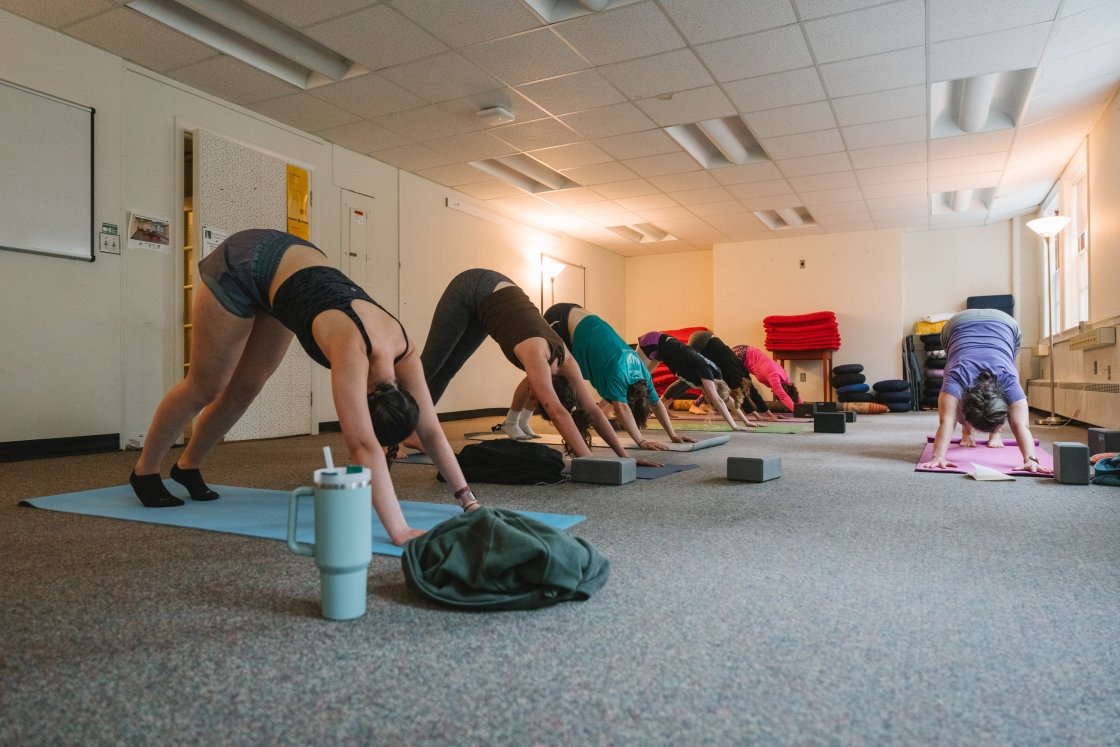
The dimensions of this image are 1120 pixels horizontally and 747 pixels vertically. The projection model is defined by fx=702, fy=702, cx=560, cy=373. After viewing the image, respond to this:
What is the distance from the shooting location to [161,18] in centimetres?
374

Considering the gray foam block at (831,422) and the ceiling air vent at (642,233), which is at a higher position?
the ceiling air vent at (642,233)

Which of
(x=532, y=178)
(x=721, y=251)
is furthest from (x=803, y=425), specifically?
(x=721, y=251)

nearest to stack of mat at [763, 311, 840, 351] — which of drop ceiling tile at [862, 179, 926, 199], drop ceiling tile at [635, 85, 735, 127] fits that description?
drop ceiling tile at [862, 179, 926, 199]

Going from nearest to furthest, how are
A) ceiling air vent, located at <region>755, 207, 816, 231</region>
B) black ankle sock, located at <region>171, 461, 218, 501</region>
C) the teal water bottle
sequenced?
the teal water bottle
black ankle sock, located at <region>171, 461, 218, 501</region>
ceiling air vent, located at <region>755, 207, 816, 231</region>

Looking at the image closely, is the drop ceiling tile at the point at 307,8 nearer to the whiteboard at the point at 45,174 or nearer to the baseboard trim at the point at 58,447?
the whiteboard at the point at 45,174

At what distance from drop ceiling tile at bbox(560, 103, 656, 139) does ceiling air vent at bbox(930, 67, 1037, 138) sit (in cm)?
196

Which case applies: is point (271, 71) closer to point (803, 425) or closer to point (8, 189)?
point (8, 189)

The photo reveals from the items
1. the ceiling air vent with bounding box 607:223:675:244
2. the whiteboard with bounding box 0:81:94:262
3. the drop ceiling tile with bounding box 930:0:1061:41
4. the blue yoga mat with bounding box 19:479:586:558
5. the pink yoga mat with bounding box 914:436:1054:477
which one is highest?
the ceiling air vent with bounding box 607:223:675:244

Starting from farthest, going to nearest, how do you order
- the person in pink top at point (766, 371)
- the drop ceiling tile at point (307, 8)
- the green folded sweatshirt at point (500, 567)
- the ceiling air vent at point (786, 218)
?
1. the ceiling air vent at point (786, 218)
2. the person in pink top at point (766, 371)
3. the drop ceiling tile at point (307, 8)
4. the green folded sweatshirt at point (500, 567)

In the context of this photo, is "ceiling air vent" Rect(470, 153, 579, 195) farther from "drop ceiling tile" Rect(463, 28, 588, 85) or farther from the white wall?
the white wall

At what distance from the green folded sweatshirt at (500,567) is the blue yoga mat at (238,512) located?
0.32 m

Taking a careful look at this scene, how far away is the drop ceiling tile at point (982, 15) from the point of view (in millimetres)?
3580

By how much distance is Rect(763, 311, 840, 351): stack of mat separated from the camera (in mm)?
8750

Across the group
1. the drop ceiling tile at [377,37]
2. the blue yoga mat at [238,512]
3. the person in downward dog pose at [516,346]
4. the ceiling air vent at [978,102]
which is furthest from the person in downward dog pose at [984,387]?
the drop ceiling tile at [377,37]
